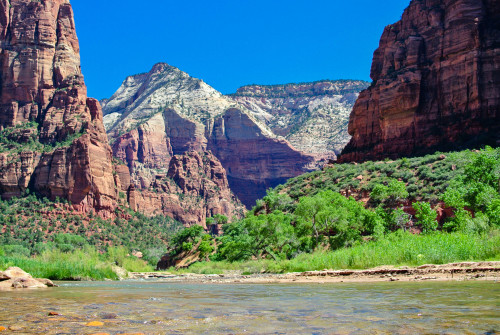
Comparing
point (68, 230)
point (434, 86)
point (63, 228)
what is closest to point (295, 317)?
point (434, 86)

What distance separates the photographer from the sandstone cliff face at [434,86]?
6438 cm

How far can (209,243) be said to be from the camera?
73312 millimetres

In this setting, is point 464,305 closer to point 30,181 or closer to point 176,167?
point 30,181

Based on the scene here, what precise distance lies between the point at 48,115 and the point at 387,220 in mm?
94630

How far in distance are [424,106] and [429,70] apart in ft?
20.2

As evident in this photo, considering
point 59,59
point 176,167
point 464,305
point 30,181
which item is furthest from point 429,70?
point 176,167

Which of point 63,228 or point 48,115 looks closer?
point 63,228

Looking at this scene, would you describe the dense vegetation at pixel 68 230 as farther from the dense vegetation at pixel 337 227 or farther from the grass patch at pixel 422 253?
the grass patch at pixel 422 253

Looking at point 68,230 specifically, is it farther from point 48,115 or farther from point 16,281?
point 16,281

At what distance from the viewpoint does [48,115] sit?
112 m

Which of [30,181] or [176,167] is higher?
[176,167]

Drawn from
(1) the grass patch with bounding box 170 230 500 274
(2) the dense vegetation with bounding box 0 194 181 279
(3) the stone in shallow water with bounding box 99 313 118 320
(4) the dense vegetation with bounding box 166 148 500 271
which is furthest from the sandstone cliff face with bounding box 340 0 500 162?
(3) the stone in shallow water with bounding box 99 313 118 320

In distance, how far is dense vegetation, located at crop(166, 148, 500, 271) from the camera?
23.2m

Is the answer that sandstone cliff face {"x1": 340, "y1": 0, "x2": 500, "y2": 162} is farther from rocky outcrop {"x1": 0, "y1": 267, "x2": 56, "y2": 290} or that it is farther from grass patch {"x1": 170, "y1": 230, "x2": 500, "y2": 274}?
rocky outcrop {"x1": 0, "y1": 267, "x2": 56, "y2": 290}
